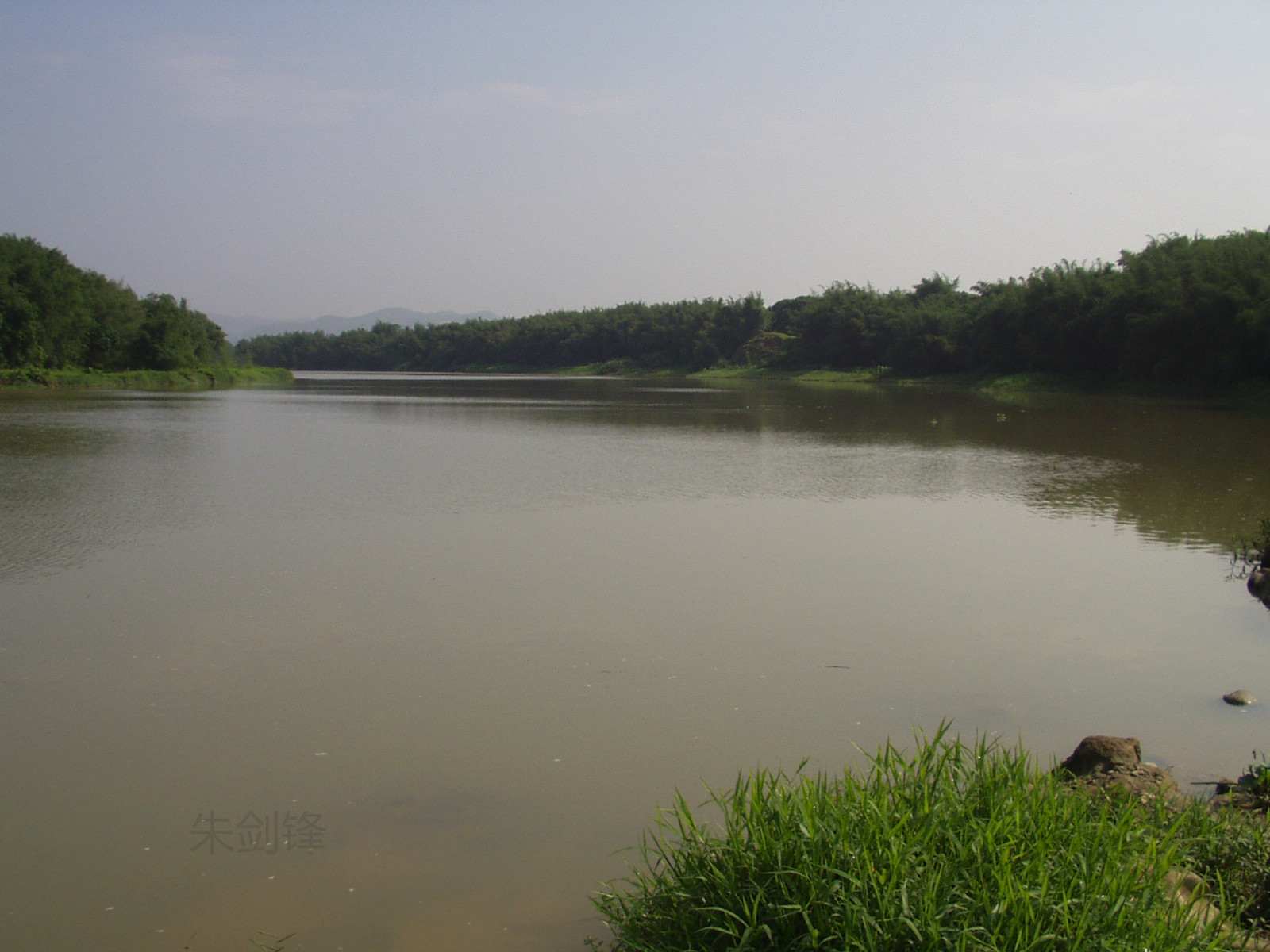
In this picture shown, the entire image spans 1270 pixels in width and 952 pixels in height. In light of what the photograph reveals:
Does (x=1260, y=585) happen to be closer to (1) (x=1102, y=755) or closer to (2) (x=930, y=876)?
(1) (x=1102, y=755)

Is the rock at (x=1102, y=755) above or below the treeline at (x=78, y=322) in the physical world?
below

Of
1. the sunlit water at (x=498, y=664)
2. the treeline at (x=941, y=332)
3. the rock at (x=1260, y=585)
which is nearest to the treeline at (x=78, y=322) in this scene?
the sunlit water at (x=498, y=664)

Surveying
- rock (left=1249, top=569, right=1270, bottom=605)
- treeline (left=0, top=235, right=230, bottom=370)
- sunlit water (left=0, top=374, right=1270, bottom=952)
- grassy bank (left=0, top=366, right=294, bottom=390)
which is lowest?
sunlit water (left=0, top=374, right=1270, bottom=952)

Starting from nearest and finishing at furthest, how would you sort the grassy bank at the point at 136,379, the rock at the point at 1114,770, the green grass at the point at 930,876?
the green grass at the point at 930,876
the rock at the point at 1114,770
the grassy bank at the point at 136,379

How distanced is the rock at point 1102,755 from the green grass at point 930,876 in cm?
66

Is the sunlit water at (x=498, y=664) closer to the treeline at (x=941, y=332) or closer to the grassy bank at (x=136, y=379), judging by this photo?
the treeline at (x=941, y=332)

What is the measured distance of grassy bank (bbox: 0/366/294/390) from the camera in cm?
4216

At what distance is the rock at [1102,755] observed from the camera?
3.80 m

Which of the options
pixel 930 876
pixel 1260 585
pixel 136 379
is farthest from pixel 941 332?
pixel 930 876

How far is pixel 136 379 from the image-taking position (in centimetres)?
4859

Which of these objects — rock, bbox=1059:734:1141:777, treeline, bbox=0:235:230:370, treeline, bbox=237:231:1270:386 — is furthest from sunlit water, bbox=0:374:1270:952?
treeline, bbox=0:235:230:370

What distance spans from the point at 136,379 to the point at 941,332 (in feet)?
146

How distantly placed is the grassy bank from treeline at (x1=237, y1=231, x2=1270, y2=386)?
40.1 metres

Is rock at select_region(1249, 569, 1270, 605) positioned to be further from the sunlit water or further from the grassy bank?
the grassy bank
